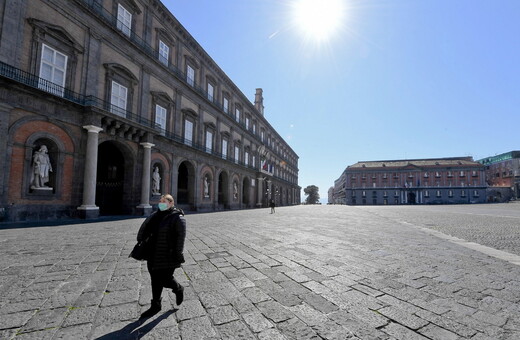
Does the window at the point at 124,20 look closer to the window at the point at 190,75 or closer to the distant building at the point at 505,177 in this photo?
the window at the point at 190,75

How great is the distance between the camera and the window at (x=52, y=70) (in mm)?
11203

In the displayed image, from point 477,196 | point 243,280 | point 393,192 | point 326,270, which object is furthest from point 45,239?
point 477,196

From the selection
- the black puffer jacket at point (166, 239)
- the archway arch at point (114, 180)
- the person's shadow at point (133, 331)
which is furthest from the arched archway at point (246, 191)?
the person's shadow at point (133, 331)

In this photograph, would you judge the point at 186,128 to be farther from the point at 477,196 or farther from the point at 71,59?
the point at 477,196

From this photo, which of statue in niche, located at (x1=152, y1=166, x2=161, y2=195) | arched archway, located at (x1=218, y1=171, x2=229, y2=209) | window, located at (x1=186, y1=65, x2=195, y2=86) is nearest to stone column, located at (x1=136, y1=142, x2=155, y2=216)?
statue in niche, located at (x1=152, y1=166, x2=161, y2=195)

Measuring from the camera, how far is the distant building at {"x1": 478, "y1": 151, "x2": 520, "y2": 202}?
66.7 m

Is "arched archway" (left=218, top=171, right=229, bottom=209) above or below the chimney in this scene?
below

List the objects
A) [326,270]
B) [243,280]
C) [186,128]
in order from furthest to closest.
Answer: [186,128]
[326,270]
[243,280]

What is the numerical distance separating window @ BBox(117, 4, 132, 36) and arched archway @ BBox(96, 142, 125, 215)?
7.21 meters

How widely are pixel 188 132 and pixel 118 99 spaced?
7022 millimetres

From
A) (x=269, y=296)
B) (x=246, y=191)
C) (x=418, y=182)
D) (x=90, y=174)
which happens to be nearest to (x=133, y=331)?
(x=269, y=296)

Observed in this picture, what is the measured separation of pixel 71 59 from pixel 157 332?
14.9m

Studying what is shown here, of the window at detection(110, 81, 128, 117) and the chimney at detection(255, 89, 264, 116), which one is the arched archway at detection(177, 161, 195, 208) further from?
the chimney at detection(255, 89, 264, 116)

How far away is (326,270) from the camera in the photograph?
406 centimetres
